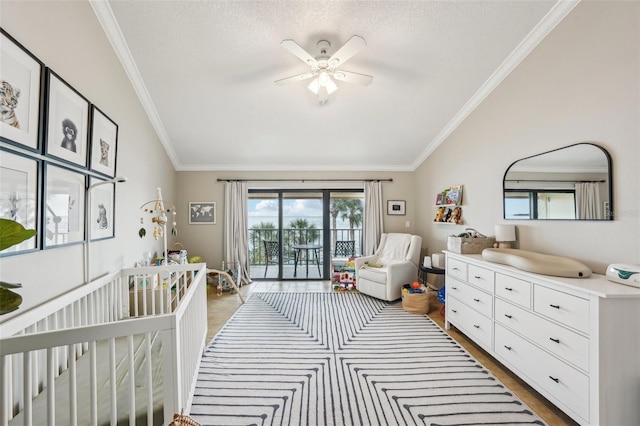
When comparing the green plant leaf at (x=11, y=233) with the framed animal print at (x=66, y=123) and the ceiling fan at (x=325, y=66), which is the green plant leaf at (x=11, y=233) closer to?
the framed animal print at (x=66, y=123)

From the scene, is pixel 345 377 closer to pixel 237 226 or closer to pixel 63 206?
pixel 63 206

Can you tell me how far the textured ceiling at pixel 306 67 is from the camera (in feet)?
6.35

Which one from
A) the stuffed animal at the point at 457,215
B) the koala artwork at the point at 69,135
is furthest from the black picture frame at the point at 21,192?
the stuffed animal at the point at 457,215

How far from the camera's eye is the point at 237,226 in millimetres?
4484

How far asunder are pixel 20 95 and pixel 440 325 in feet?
11.9

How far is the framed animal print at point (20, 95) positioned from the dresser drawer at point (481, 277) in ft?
10.1

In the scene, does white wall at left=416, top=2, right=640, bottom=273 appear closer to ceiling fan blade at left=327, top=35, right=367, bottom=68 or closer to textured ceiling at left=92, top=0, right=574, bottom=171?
textured ceiling at left=92, top=0, right=574, bottom=171

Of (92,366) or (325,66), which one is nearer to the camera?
(92,366)

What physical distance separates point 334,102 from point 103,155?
227cm

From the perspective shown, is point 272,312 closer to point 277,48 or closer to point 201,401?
point 201,401

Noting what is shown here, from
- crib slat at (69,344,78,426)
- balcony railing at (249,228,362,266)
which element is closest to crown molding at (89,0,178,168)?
balcony railing at (249,228,362,266)

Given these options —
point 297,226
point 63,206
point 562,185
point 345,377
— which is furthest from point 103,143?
point 562,185

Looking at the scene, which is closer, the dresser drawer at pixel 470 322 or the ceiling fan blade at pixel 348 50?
the ceiling fan blade at pixel 348 50

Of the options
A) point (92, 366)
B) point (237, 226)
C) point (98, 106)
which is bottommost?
point (92, 366)
